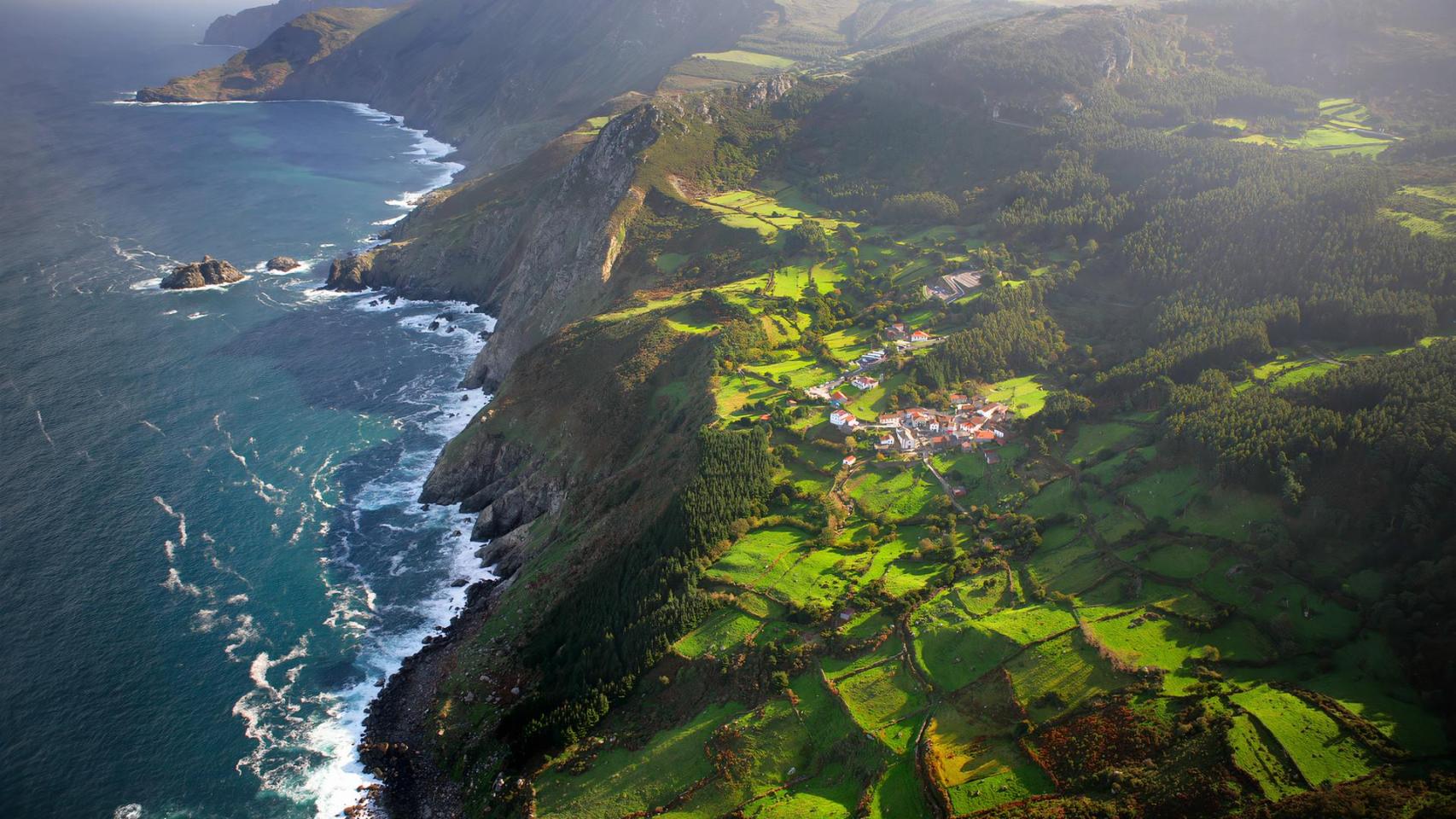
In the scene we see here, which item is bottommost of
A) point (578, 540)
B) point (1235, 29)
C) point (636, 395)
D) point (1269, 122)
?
point (578, 540)

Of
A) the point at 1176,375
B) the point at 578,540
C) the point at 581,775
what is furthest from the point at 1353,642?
the point at 578,540

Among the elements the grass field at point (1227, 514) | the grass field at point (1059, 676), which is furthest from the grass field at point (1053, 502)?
the grass field at point (1059, 676)

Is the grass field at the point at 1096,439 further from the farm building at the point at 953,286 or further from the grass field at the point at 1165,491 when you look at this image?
the farm building at the point at 953,286

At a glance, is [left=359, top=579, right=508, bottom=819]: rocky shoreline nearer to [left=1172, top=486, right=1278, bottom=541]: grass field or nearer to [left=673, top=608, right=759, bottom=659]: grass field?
[left=673, top=608, right=759, bottom=659]: grass field

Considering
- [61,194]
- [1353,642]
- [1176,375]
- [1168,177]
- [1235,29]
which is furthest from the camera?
[61,194]

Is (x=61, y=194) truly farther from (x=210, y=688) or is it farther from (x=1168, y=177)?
(x=1168, y=177)

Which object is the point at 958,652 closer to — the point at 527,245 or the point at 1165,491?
the point at 1165,491
